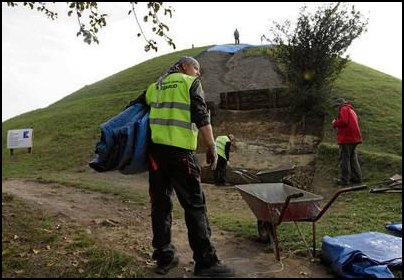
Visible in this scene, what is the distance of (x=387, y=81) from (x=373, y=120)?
9250 mm

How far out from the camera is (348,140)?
10773 mm

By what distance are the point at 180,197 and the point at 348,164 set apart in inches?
291

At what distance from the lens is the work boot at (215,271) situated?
176 inches

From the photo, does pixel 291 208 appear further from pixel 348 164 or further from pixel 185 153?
pixel 348 164

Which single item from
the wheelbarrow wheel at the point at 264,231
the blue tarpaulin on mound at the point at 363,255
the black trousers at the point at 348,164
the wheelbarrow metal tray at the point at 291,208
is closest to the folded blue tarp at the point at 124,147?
the wheelbarrow metal tray at the point at 291,208

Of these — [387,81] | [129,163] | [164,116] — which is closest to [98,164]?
[129,163]

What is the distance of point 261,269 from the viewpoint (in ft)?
16.3

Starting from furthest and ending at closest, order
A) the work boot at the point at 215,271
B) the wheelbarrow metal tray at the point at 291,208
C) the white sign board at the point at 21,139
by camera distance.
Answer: the white sign board at the point at 21,139
the wheelbarrow metal tray at the point at 291,208
the work boot at the point at 215,271

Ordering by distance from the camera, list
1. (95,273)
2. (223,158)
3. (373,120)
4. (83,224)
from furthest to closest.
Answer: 1. (373,120)
2. (223,158)
3. (83,224)
4. (95,273)

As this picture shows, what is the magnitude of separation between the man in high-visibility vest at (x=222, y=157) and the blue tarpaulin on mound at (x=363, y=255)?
6142 millimetres

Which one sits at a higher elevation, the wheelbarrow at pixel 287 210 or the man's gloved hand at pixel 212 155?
the man's gloved hand at pixel 212 155

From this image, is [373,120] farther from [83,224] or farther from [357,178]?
[83,224]

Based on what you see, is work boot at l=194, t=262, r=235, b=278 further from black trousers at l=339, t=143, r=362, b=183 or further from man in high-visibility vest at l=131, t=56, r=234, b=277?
black trousers at l=339, t=143, r=362, b=183

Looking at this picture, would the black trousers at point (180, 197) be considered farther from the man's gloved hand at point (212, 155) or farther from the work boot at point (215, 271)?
the man's gloved hand at point (212, 155)
